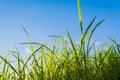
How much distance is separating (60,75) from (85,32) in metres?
0.32

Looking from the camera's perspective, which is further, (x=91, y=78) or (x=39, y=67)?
(x=39, y=67)

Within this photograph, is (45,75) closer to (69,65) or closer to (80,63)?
Result: (69,65)

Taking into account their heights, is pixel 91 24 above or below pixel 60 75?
above

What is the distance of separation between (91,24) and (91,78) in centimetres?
30

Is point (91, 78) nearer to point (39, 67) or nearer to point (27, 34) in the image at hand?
point (39, 67)

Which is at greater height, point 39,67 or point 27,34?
point 27,34

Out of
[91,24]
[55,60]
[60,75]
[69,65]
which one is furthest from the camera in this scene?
[55,60]

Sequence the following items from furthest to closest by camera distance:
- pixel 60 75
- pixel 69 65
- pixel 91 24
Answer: pixel 69 65, pixel 60 75, pixel 91 24

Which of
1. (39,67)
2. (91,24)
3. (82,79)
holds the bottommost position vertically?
(82,79)

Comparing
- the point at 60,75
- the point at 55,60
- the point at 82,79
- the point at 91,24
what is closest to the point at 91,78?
the point at 82,79

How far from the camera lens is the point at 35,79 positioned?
1601 mm

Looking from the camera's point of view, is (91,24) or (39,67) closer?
(91,24)

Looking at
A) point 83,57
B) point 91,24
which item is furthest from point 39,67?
point 91,24

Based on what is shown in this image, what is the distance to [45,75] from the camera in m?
1.62
